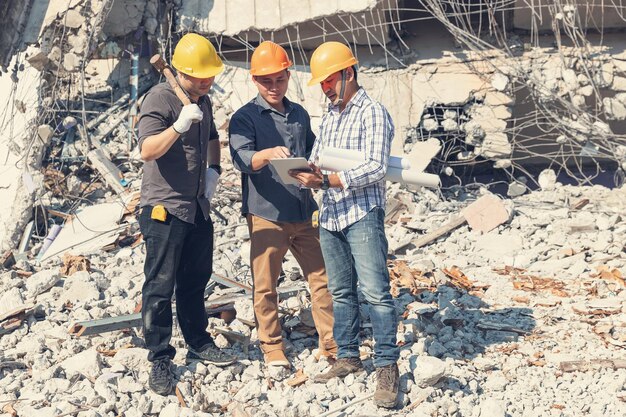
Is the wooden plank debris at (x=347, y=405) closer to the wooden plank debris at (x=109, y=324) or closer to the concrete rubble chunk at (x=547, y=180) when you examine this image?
the wooden plank debris at (x=109, y=324)

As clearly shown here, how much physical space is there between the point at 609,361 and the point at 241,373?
217cm

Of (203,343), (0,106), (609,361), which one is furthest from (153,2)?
(609,361)

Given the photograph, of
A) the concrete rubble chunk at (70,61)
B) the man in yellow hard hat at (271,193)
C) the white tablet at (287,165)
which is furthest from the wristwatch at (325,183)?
the concrete rubble chunk at (70,61)

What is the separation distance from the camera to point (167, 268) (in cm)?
486

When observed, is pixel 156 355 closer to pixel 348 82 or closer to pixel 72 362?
pixel 72 362

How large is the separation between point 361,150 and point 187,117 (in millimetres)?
891

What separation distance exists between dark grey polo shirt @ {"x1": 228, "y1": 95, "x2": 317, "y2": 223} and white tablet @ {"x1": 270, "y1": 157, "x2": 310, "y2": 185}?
0.39 m

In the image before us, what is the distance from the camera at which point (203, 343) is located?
17.3 ft

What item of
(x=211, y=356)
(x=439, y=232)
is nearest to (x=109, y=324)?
(x=211, y=356)

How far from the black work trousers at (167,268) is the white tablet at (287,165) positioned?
61 centimetres

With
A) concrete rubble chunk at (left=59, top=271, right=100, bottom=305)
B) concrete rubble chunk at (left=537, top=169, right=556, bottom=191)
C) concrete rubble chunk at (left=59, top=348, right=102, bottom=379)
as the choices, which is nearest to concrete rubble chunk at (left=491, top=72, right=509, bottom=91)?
concrete rubble chunk at (left=537, top=169, right=556, bottom=191)

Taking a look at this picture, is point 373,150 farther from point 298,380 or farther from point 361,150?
point 298,380

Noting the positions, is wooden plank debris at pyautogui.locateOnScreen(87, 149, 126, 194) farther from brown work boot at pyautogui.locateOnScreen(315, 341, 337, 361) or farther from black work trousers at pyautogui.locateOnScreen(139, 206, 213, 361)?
brown work boot at pyautogui.locateOnScreen(315, 341, 337, 361)

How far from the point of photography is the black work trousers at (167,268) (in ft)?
15.9
